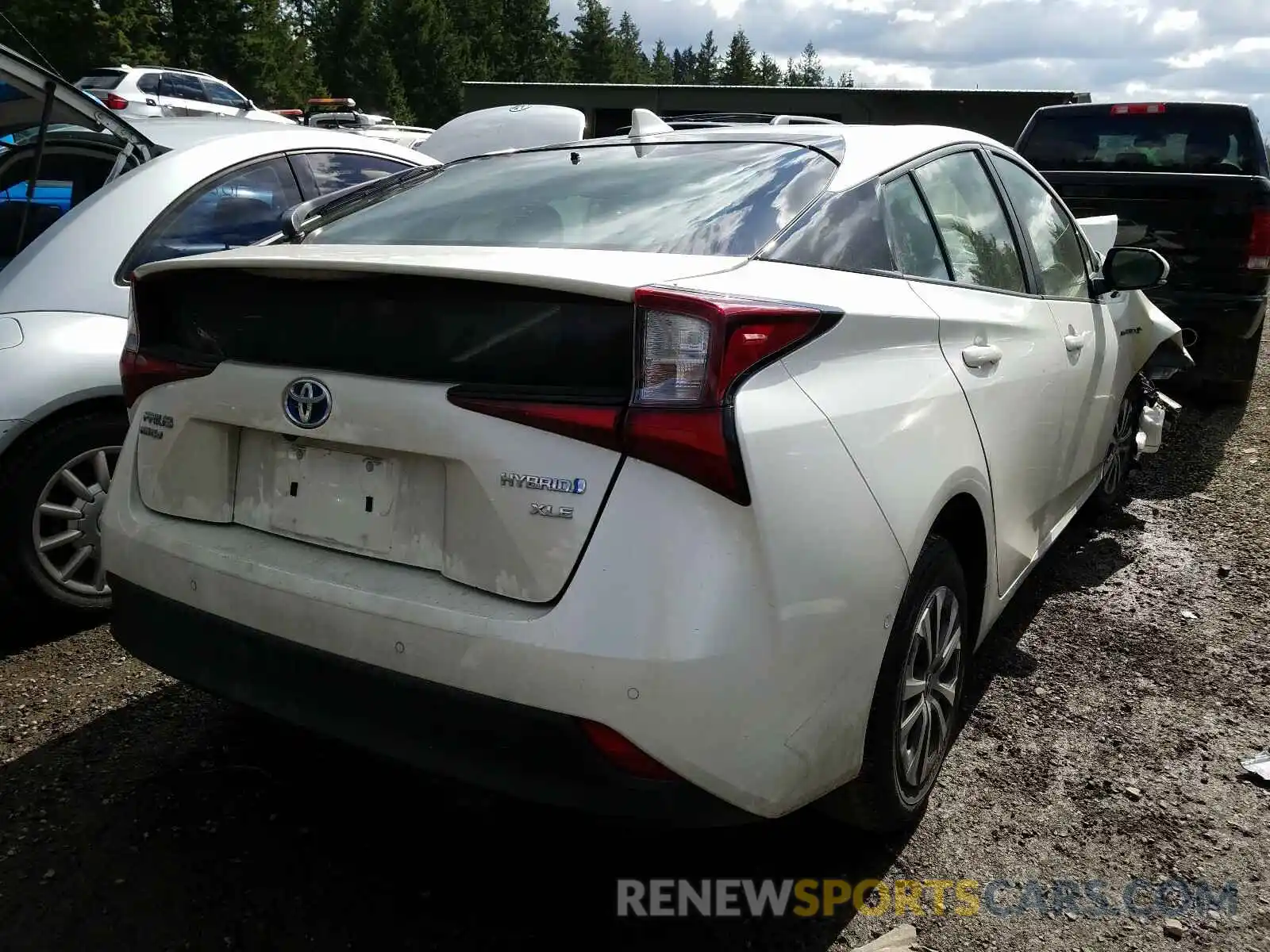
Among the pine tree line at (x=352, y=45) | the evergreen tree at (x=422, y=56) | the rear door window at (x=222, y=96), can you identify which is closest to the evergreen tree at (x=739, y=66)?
the pine tree line at (x=352, y=45)

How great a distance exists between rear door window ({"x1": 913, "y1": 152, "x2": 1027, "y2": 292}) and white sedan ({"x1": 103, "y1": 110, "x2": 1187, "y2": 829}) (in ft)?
0.38

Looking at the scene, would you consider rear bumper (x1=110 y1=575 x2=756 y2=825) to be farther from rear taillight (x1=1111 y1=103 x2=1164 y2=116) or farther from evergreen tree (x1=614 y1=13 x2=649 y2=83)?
evergreen tree (x1=614 y1=13 x2=649 y2=83)

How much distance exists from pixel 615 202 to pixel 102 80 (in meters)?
22.6

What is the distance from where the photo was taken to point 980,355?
2.67m

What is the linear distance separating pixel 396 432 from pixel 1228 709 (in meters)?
2.75

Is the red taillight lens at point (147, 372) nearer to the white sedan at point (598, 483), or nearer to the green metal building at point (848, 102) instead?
the white sedan at point (598, 483)

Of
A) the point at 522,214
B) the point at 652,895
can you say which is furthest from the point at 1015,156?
the point at 652,895

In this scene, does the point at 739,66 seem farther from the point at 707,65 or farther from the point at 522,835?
the point at 522,835

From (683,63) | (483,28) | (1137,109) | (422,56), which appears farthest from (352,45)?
(683,63)

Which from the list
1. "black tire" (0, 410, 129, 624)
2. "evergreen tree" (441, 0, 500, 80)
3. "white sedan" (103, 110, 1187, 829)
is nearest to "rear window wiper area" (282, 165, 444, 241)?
"white sedan" (103, 110, 1187, 829)

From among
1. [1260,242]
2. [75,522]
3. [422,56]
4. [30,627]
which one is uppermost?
[422,56]

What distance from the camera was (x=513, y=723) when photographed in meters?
1.88

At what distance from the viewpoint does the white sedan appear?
182 cm

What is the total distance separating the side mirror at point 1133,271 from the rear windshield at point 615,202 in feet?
6.02
